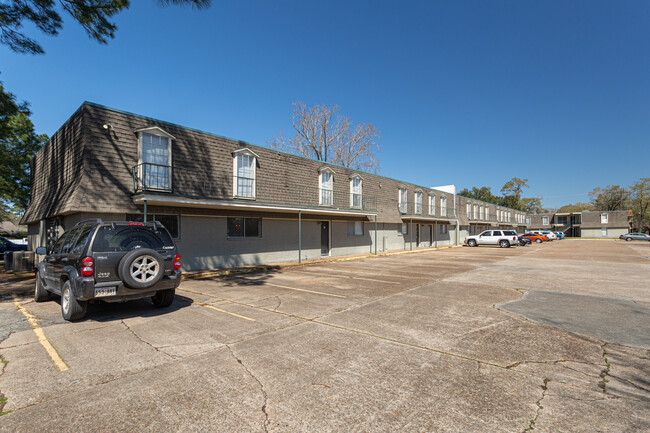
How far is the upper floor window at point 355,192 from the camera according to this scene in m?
21.8

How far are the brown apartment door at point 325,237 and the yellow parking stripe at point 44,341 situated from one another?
14.9 meters

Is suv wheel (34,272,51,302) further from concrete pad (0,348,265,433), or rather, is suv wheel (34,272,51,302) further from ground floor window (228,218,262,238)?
ground floor window (228,218,262,238)

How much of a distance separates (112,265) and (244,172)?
10.3m

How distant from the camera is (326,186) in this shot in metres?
20.1

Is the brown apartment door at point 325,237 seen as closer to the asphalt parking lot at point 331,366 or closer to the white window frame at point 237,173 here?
the white window frame at point 237,173

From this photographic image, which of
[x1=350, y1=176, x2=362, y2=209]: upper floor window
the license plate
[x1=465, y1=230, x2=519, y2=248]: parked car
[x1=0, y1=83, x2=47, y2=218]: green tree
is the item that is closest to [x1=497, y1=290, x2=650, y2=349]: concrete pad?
the license plate

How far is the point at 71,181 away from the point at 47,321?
26.4ft

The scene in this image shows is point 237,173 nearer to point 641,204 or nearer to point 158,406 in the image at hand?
point 158,406

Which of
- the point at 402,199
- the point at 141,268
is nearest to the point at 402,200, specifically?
the point at 402,199

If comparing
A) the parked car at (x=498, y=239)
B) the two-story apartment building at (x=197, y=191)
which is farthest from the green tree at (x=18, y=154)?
the parked car at (x=498, y=239)

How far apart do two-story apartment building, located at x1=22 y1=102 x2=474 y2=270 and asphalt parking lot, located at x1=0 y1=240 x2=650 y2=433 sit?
205 inches

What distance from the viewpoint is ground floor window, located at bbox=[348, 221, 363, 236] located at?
22.3 m

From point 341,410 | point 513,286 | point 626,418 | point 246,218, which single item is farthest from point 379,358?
point 246,218

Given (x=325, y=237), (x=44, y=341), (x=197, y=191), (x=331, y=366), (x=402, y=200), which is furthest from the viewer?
(x=402, y=200)
